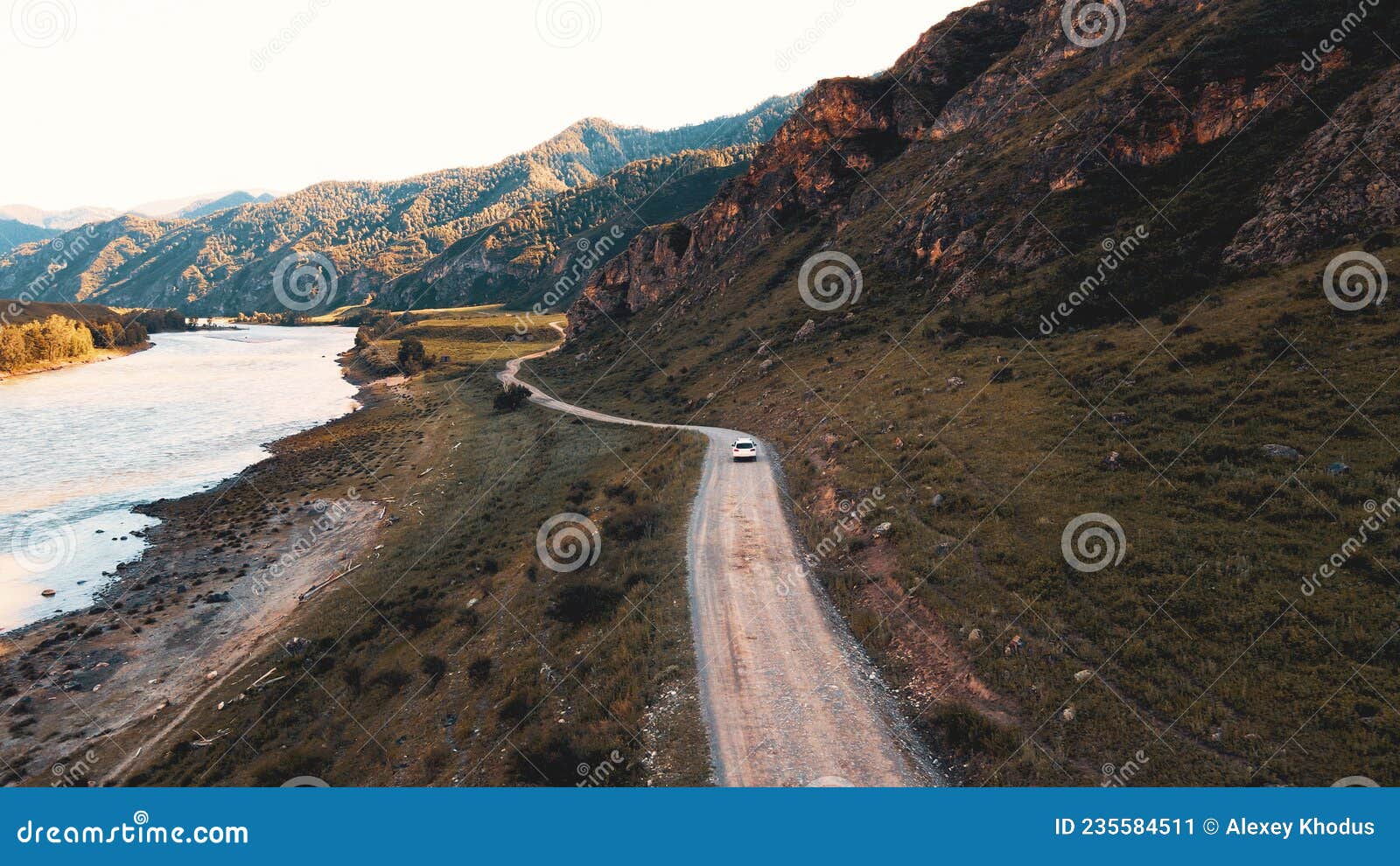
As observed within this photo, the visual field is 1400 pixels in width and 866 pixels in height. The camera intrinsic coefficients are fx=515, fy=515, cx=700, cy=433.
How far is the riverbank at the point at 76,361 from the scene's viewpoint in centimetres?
11581

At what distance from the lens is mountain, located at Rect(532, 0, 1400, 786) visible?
11797mm

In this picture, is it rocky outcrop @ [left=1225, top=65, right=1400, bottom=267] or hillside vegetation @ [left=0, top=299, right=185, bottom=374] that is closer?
rocky outcrop @ [left=1225, top=65, right=1400, bottom=267]

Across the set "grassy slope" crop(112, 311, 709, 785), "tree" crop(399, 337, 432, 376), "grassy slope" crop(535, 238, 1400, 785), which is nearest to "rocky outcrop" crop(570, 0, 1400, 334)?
"grassy slope" crop(535, 238, 1400, 785)

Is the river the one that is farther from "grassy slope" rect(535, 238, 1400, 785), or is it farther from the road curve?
"grassy slope" rect(535, 238, 1400, 785)

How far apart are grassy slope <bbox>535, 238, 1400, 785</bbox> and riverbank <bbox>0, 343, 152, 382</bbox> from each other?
589ft

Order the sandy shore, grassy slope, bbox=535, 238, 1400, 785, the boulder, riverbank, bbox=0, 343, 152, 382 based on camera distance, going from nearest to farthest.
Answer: grassy slope, bbox=535, 238, 1400, 785, the boulder, the sandy shore, riverbank, bbox=0, 343, 152, 382

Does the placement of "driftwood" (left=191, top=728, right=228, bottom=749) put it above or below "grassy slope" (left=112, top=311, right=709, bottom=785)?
below

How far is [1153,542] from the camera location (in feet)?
53.3

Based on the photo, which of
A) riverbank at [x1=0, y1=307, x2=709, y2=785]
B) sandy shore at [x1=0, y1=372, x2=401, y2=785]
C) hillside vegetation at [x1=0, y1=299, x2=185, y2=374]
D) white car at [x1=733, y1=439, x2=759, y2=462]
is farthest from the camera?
hillside vegetation at [x1=0, y1=299, x2=185, y2=374]

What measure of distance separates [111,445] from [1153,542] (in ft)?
337

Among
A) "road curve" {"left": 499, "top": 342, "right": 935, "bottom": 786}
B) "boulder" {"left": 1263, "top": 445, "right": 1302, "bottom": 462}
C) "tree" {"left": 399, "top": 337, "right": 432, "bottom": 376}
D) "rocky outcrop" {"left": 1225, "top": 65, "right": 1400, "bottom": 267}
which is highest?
"rocky outcrop" {"left": 1225, "top": 65, "right": 1400, "bottom": 267}

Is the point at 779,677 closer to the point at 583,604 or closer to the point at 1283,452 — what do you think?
the point at 583,604

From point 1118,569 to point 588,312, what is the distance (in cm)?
11877
